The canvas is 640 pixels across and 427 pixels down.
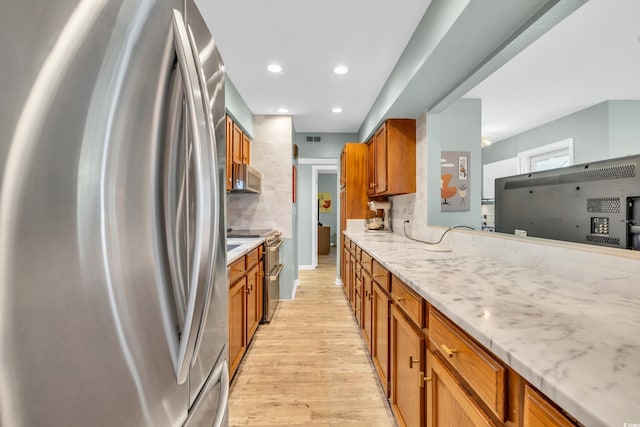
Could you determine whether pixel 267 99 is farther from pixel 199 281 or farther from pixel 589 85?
pixel 589 85

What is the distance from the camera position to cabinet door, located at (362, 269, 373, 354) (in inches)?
82.5

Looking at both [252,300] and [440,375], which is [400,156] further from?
[440,375]

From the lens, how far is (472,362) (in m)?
0.76

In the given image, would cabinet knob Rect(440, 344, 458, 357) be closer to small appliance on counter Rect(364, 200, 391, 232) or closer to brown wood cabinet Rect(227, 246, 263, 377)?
brown wood cabinet Rect(227, 246, 263, 377)

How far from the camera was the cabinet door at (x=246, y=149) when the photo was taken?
322cm

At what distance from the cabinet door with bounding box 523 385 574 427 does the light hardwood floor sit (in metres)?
1.25

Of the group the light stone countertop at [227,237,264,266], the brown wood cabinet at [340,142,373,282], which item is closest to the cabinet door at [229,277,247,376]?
the light stone countertop at [227,237,264,266]

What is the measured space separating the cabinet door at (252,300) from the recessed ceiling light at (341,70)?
1.92 metres

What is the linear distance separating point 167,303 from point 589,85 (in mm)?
4319

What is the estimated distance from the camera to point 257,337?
2.58 metres

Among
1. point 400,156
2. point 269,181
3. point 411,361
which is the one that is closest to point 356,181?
point 400,156

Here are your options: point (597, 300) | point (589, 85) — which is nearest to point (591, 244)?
point (597, 300)

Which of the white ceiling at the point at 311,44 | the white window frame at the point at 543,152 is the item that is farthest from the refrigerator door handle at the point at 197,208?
the white window frame at the point at 543,152

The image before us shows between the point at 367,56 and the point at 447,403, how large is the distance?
2322mm
